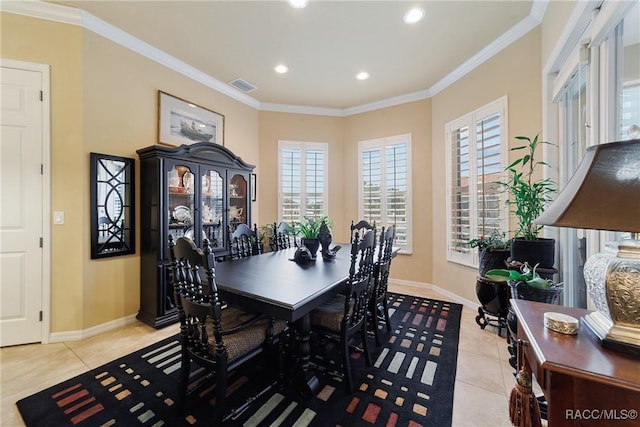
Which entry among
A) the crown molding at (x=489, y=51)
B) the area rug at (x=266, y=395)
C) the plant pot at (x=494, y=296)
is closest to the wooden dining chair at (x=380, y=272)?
the area rug at (x=266, y=395)

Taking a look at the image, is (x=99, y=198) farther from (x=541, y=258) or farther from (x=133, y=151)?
(x=541, y=258)

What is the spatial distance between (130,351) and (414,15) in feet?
13.5

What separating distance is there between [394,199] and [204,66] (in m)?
A: 3.45

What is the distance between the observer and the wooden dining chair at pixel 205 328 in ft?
4.57

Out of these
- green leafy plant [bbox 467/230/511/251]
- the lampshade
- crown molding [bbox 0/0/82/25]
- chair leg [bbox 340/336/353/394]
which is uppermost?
crown molding [bbox 0/0/82/25]

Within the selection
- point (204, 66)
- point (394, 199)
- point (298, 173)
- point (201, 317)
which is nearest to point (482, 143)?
point (394, 199)

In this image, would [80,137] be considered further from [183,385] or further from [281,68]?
[183,385]

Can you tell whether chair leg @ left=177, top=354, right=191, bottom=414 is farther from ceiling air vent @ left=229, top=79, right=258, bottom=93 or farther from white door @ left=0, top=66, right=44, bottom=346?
ceiling air vent @ left=229, top=79, right=258, bottom=93

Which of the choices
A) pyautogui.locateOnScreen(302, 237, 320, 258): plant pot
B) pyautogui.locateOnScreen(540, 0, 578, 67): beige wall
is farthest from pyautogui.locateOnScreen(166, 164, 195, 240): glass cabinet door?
pyautogui.locateOnScreen(540, 0, 578, 67): beige wall

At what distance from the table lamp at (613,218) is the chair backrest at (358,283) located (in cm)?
109

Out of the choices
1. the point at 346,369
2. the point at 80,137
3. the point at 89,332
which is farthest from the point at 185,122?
the point at 346,369

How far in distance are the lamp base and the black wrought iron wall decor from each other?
3.68m

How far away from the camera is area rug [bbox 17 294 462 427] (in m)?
1.58

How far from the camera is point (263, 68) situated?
3.60 metres
